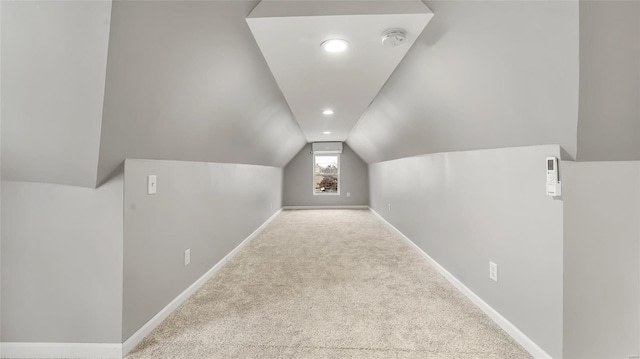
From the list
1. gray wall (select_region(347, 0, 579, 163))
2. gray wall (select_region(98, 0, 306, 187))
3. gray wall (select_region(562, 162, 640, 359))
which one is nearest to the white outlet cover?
gray wall (select_region(98, 0, 306, 187))

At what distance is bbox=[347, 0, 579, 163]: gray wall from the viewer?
43.6 inches

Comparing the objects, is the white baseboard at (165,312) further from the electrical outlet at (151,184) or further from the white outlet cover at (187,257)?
the electrical outlet at (151,184)

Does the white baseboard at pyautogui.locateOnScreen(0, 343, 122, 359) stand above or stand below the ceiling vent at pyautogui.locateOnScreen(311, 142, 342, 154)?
below

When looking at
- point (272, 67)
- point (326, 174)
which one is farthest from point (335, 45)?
point (326, 174)

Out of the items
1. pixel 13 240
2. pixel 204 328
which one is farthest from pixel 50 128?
pixel 204 328

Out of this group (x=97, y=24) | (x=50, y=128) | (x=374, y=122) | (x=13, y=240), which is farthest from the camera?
(x=374, y=122)

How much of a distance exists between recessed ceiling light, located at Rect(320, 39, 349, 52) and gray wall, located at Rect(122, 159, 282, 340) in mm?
1443

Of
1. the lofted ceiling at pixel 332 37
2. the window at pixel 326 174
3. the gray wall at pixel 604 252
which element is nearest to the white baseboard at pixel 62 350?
the lofted ceiling at pixel 332 37

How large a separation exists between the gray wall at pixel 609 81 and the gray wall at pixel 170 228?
2368mm

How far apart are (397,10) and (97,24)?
1385mm

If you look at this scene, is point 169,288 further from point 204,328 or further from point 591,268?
point 591,268

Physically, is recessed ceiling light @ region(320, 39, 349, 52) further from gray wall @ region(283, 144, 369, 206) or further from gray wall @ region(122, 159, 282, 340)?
gray wall @ region(283, 144, 369, 206)

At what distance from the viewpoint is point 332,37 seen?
163 cm

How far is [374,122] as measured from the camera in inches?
153
